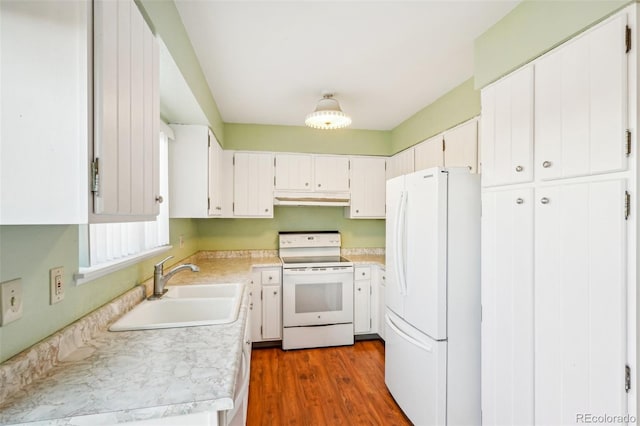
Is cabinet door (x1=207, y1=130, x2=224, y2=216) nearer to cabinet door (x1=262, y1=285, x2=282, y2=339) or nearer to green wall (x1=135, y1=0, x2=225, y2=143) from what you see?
green wall (x1=135, y1=0, x2=225, y2=143)

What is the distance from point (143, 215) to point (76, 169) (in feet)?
1.05

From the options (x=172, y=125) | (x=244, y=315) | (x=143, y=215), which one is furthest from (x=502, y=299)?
(x=172, y=125)

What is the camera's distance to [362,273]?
3289mm

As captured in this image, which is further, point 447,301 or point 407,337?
point 407,337

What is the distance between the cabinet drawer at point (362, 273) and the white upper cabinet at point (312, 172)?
96 cm

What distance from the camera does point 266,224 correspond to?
3688 millimetres

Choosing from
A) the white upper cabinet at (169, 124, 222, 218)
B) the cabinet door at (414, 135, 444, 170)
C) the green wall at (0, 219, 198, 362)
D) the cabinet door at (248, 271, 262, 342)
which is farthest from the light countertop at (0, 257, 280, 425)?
the cabinet door at (414, 135, 444, 170)

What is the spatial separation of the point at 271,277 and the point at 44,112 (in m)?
2.62

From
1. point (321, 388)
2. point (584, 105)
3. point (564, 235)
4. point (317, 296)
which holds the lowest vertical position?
point (321, 388)

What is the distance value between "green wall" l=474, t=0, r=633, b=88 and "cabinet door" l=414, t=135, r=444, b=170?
3.10 feet

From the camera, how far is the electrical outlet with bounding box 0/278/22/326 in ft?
2.62

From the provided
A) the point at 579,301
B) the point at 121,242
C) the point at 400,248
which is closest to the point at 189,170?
the point at 121,242

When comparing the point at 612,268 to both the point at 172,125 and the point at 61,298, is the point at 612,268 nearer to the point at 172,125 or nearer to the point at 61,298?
the point at 61,298

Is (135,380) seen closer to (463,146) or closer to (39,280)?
(39,280)
